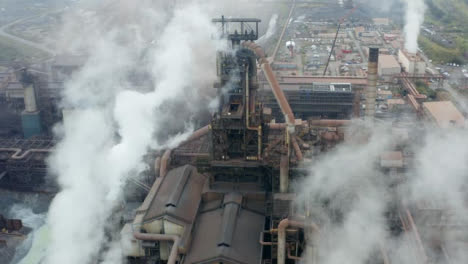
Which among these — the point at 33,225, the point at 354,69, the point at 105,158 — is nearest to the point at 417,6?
the point at 354,69

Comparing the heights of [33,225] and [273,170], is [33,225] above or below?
below

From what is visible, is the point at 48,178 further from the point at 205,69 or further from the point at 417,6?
the point at 417,6

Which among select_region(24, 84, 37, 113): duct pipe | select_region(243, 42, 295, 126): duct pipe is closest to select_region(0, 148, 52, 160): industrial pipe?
select_region(24, 84, 37, 113): duct pipe

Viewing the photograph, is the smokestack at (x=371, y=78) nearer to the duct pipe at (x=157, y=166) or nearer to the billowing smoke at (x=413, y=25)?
the duct pipe at (x=157, y=166)

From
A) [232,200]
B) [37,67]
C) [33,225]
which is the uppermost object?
[37,67]


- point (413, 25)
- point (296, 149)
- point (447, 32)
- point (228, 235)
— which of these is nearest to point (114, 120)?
point (296, 149)

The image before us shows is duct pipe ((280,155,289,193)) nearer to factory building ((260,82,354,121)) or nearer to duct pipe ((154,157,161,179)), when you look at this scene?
duct pipe ((154,157,161,179))

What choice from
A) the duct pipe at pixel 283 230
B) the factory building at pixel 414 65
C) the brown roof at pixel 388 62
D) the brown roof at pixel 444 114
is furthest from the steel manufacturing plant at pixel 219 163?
the brown roof at pixel 388 62
